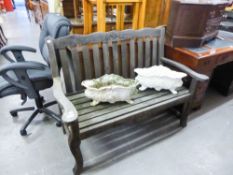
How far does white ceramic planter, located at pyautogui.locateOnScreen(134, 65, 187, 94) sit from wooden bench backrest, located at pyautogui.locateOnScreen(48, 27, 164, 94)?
0.24 m

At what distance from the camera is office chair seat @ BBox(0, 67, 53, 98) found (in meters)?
1.51

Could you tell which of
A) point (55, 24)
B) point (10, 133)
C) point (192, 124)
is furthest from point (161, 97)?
point (10, 133)

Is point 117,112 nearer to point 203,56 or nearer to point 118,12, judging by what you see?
point 203,56

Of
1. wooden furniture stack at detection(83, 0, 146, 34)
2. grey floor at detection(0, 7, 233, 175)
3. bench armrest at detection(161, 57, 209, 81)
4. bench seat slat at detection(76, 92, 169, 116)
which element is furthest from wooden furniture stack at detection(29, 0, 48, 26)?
bench seat slat at detection(76, 92, 169, 116)

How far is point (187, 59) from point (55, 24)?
129cm

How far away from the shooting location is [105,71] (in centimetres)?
172

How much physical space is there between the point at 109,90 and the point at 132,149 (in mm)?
617

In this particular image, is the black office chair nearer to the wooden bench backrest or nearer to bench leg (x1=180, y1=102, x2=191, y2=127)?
the wooden bench backrest

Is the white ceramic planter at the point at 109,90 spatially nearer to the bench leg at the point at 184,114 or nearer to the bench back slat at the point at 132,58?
the bench back slat at the point at 132,58

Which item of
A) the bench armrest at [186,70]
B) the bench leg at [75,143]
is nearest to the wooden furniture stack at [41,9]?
the bench armrest at [186,70]

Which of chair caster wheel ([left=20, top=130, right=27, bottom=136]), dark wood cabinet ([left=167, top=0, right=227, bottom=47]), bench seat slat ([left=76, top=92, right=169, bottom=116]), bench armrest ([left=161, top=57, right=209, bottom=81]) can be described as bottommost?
chair caster wheel ([left=20, top=130, right=27, bottom=136])

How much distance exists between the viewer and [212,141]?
5.71ft

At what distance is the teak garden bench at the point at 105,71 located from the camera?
1290mm

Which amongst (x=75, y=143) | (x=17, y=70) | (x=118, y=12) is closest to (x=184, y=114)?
(x=75, y=143)
